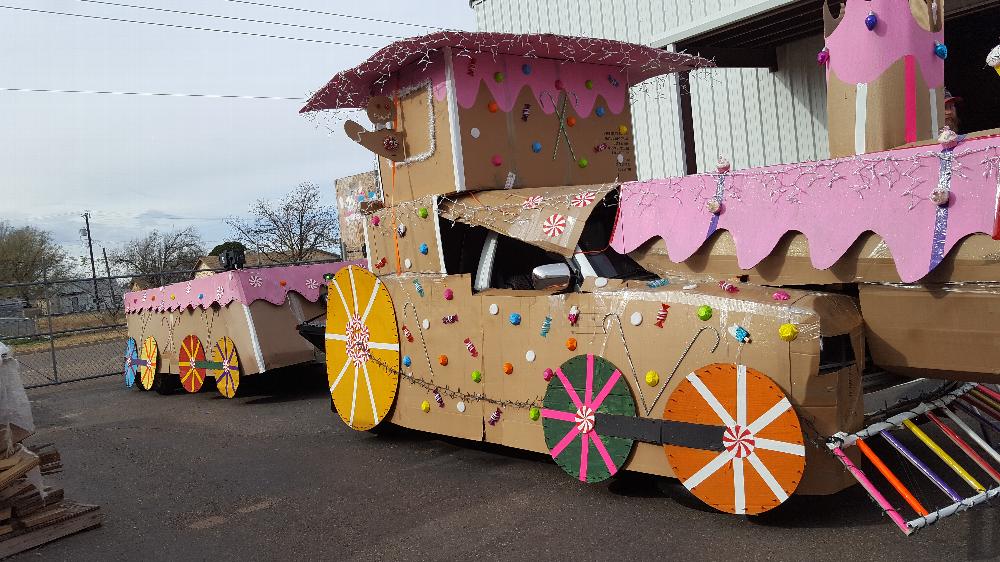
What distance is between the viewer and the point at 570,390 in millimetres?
4504

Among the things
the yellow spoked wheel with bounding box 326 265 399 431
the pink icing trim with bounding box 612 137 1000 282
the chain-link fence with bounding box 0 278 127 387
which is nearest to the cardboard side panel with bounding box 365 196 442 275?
the yellow spoked wheel with bounding box 326 265 399 431

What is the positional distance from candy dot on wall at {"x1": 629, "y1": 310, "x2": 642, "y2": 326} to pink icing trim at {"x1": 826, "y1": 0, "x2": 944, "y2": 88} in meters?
2.19

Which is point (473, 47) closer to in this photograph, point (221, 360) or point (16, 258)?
point (221, 360)

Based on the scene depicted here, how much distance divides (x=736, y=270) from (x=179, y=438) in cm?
593

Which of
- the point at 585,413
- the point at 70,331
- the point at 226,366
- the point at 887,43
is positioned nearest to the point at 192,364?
the point at 226,366

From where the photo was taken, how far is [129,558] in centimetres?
439

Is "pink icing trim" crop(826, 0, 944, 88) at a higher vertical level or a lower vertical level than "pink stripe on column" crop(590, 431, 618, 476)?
higher

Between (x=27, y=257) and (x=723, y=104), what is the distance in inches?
1479

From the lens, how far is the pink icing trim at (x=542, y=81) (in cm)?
582

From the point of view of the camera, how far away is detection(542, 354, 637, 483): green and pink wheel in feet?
13.9

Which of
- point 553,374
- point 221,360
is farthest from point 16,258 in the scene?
point 553,374

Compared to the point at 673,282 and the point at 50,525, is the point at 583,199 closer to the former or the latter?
the point at 673,282

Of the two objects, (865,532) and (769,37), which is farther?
(769,37)

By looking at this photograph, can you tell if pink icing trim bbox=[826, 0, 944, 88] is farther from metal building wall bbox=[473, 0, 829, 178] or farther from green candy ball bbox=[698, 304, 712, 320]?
metal building wall bbox=[473, 0, 829, 178]
